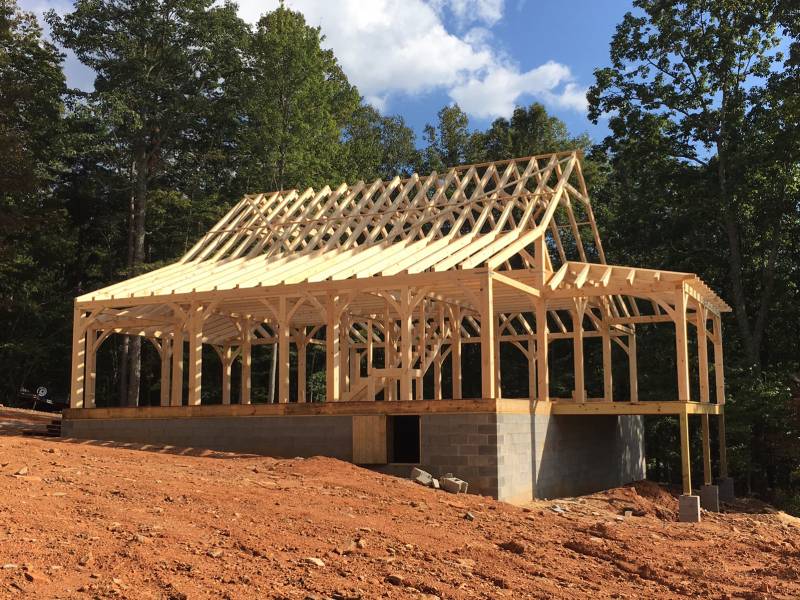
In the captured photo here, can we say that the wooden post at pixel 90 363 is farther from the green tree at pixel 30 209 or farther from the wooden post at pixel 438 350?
the green tree at pixel 30 209

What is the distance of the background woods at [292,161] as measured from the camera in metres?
25.5

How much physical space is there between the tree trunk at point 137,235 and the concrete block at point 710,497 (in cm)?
1944

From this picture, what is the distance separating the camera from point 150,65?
3272 centimetres

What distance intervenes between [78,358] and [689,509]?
13485 mm

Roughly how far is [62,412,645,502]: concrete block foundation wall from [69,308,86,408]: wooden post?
639mm

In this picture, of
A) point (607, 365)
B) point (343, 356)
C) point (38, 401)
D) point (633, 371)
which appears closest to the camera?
point (607, 365)

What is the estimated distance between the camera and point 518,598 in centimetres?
724

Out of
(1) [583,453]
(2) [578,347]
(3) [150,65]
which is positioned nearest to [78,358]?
(2) [578,347]

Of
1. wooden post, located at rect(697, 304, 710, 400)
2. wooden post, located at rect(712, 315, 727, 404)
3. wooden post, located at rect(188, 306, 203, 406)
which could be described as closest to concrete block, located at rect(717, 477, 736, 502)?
wooden post, located at rect(712, 315, 727, 404)

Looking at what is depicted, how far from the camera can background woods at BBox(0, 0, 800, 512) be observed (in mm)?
25516

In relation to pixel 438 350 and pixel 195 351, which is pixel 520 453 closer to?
pixel 438 350

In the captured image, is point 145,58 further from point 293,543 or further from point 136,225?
point 293,543

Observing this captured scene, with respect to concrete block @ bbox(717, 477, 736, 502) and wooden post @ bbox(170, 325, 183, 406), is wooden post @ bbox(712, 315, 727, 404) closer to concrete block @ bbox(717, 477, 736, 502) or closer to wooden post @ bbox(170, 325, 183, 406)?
concrete block @ bbox(717, 477, 736, 502)

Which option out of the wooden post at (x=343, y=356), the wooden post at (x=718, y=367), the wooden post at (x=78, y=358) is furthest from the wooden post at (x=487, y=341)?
the wooden post at (x=78, y=358)
